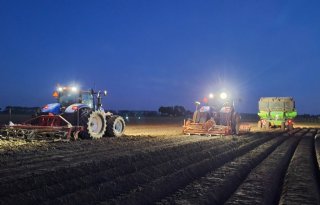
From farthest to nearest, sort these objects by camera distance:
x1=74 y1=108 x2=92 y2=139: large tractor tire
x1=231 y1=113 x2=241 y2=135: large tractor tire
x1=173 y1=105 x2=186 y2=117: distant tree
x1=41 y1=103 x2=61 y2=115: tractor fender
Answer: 1. x1=173 y1=105 x2=186 y2=117: distant tree
2. x1=231 y1=113 x2=241 y2=135: large tractor tire
3. x1=41 y1=103 x2=61 y2=115: tractor fender
4. x1=74 y1=108 x2=92 y2=139: large tractor tire

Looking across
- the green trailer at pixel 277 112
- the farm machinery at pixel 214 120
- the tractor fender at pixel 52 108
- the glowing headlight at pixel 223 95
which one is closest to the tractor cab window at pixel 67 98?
the tractor fender at pixel 52 108

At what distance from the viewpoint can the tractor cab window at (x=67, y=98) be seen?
15320 mm

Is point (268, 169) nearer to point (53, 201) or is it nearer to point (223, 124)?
point (53, 201)

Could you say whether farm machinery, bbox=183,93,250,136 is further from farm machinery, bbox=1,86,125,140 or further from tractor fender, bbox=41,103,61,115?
tractor fender, bbox=41,103,61,115

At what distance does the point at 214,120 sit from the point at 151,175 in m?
11.1

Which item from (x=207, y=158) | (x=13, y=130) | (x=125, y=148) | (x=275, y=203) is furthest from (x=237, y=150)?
(x=13, y=130)

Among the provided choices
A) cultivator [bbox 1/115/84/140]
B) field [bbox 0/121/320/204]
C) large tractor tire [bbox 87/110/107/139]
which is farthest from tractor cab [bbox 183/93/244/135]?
cultivator [bbox 1/115/84/140]

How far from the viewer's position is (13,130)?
1339cm

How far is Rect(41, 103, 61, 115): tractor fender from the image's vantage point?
14.4m

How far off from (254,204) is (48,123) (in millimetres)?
9756

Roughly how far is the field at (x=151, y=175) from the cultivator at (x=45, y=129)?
97 cm

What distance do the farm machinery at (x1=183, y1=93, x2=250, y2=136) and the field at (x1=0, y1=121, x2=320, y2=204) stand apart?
219 inches

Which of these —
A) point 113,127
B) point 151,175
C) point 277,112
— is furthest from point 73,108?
point 277,112

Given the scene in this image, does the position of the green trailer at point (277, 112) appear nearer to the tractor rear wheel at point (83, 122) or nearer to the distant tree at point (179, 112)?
the tractor rear wheel at point (83, 122)
